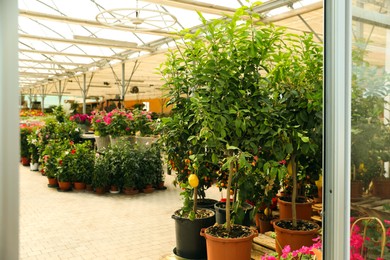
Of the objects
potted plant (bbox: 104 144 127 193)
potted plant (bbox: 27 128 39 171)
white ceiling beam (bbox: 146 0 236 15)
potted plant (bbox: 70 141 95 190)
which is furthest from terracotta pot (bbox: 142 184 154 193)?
potted plant (bbox: 27 128 39 171)

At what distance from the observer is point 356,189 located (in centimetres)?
130

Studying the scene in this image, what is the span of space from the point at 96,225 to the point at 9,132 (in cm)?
414

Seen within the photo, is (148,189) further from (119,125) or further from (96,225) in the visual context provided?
(96,225)

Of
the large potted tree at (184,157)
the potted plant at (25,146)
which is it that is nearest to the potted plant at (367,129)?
the large potted tree at (184,157)

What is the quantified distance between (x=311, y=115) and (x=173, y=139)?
46.9 inches

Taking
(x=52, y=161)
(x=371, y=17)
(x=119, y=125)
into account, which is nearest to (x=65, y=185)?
(x=52, y=161)

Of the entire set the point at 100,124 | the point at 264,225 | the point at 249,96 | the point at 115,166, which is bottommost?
the point at 264,225

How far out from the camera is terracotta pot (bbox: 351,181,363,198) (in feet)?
4.21

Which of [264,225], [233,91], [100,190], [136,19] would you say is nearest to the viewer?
[233,91]

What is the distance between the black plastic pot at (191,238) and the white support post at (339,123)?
7.07 feet

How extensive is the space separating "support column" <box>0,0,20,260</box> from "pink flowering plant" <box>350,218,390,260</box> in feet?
3.60

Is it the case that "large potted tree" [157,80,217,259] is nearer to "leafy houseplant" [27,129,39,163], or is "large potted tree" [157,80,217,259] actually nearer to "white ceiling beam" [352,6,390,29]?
"white ceiling beam" [352,6,390,29]

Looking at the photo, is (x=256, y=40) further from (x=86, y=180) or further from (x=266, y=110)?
(x=86, y=180)

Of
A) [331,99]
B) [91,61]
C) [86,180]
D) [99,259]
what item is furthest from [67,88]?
[331,99]
